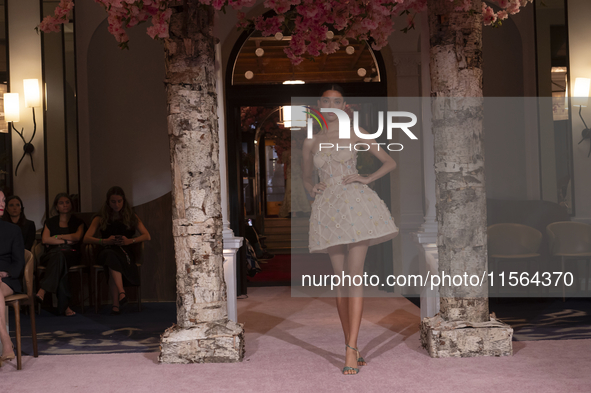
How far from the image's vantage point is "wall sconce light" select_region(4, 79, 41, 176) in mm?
6324

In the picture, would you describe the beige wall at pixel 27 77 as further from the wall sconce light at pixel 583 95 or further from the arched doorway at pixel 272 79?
the wall sconce light at pixel 583 95

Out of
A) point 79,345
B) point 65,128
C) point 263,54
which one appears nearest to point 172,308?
point 79,345

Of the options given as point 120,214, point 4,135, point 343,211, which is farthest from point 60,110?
point 343,211

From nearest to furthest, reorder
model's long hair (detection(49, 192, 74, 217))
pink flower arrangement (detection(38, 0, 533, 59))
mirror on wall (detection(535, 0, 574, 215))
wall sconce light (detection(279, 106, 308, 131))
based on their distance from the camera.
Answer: pink flower arrangement (detection(38, 0, 533, 59)) → model's long hair (detection(49, 192, 74, 217)) → mirror on wall (detection(535, 0, 574, 215)) → wall sconce light (detection(279, 106, 308, 131))

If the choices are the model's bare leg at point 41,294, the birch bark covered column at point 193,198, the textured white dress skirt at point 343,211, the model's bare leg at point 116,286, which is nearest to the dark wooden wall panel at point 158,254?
the model's bare leg at point 116,286

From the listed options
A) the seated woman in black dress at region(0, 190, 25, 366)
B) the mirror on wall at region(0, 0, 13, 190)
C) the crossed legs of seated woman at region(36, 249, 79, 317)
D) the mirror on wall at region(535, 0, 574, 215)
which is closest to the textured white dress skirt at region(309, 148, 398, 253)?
the seated woman in black dress at region(0, 190, 25, 366)

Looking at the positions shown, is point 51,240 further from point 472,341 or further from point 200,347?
point 472,341

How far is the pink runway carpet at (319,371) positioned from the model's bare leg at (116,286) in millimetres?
1800

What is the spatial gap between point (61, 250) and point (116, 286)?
0.73 m

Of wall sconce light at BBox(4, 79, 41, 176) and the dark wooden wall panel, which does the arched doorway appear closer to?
the dark wooden wall panel

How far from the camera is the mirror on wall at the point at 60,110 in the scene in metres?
6.54

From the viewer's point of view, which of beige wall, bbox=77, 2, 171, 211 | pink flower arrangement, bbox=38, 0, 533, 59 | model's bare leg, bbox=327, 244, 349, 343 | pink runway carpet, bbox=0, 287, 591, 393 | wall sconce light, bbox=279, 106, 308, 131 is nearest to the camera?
pink runway carpet, bbox=0, 287, 591, 393

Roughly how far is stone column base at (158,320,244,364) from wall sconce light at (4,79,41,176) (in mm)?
3886

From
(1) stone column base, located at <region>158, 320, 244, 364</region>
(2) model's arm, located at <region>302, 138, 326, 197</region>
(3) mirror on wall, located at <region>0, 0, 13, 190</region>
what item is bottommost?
(1) stone column base, located at <region>158, 320, 244, 364</region>
